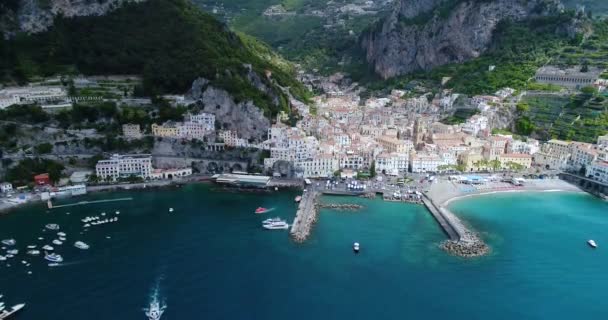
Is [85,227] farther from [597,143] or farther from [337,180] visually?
[597,143]

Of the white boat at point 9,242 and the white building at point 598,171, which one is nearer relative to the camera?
the white boat at point 9,242

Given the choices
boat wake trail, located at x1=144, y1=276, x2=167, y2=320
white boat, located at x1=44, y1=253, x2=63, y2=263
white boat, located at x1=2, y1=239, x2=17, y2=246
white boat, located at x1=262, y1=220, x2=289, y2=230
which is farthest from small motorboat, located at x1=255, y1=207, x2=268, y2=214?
white boat, located at x1=2, y1=239, x2=17, y2=246

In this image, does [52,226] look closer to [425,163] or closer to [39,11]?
[425,163]

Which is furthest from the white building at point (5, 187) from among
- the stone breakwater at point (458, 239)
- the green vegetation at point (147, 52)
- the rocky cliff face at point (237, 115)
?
the stone breakwater at point (458, 239)

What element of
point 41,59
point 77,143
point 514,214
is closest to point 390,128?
point 514,214

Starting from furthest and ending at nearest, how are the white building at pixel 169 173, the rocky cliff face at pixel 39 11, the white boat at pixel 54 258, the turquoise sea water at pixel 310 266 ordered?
1. the rocky cliff face at pixel 39 11
2. the white building at pixel 169 173
3. the white boat at pixel 54 258
4. the turquoise sea water at pixel 310 266

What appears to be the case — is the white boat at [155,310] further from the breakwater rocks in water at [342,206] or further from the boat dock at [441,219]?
the boat dock at [441,219]

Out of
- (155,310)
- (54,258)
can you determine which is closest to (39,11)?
(54,258)
